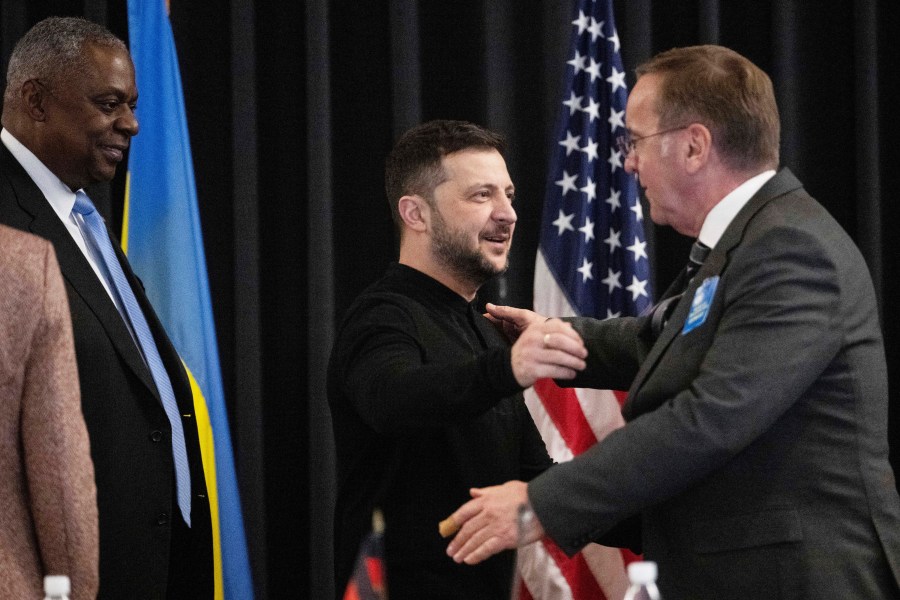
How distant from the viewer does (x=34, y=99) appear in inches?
102

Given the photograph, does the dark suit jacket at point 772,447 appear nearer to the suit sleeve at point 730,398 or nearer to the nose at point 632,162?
the suit sleeve at point 730,398

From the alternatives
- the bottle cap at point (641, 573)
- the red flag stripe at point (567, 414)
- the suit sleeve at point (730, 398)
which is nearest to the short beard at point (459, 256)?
the suit sleeve at point (730, 398)

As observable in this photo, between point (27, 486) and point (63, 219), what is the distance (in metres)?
0.87

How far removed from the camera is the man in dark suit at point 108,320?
7.86ft

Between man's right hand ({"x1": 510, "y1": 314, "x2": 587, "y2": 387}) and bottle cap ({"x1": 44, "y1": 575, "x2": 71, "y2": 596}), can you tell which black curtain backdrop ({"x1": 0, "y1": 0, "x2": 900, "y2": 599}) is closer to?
man's right hand ({"x1": 510, "y1": 314, "x2": 587, "y2": 387})

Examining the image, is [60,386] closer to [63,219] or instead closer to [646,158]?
[63,219]

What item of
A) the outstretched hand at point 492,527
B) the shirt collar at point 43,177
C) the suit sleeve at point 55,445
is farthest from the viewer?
the shirt collar at point 43,177

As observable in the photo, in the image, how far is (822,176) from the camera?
13.3 ft

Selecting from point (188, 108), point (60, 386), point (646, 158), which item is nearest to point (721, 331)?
point (646, 158)

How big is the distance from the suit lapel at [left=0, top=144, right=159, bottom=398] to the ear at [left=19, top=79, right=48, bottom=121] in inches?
6.5

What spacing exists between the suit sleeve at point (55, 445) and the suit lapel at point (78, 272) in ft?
1.96

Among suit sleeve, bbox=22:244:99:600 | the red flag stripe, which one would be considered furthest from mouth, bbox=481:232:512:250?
suit sleeve, bbox=22:244:99:600

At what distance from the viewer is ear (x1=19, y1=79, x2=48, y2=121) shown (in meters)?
2.57

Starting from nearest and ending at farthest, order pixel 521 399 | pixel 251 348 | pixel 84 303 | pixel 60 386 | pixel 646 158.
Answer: pixel 60 386 → pixel 646 158 → pixel 84 303 → pixel 521 399 → pixel 251 348
